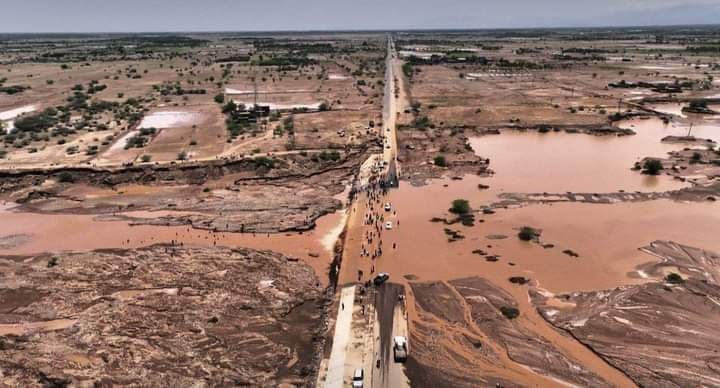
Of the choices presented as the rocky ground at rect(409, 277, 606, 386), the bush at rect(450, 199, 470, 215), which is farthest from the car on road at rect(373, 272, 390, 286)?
the bush at rect(450, 199, 470, 215)

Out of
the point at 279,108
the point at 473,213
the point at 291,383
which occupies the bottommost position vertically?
the point at 291,383

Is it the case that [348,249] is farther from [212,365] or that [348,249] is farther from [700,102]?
[700,102]

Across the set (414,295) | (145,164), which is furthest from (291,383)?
(145,164)

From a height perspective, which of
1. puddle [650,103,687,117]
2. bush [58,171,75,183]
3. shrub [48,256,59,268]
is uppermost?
puddle [650,103,687,117]

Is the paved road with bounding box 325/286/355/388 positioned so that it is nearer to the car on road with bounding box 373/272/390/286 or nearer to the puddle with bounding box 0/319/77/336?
the car on road with bounding box 373/272/390/286

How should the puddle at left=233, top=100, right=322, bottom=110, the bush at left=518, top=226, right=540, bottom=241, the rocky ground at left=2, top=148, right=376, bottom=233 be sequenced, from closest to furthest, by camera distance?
1. the bush at left=518, top=226, right=540, bottom=241
2. the rocky ground at left=2, top=148, right=376, bottom=233
3. the puddle at left=233, top=100, right=322, bottom=110

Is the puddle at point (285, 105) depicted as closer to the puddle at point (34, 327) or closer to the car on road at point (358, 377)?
the puddle at point (34, 327)
